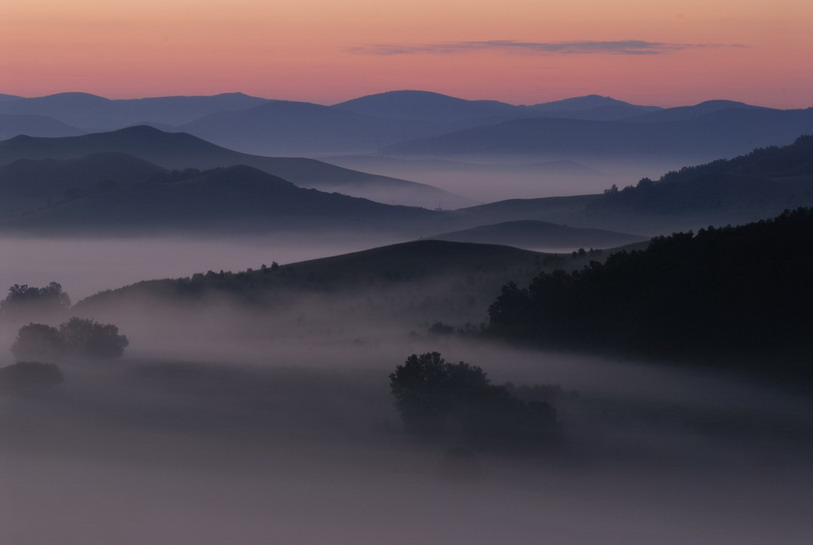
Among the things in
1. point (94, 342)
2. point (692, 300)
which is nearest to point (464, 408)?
point (692, 300)

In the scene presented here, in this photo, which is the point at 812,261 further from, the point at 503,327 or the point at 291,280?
the point at 291,280

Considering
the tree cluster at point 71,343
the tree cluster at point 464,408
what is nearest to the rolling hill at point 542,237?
the tree cluster at point 71,343

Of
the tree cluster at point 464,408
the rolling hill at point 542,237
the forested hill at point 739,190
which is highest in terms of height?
the forested hill at point 739,190

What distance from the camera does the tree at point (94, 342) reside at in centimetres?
3650

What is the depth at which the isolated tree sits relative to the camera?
35656 mm

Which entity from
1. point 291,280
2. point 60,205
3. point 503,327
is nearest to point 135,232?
point 60,205

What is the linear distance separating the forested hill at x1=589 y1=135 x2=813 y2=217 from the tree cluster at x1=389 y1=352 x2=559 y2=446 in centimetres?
10464

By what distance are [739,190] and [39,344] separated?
382ft

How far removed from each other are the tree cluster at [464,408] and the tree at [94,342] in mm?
11969

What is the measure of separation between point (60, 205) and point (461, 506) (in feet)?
529

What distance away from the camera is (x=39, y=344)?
3603 centimetres

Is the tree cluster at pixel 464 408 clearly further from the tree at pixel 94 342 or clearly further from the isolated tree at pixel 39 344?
the isolated tree at pixel 39 344

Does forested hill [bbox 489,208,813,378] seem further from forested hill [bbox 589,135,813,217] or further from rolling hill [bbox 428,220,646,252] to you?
forested hill [bbox 589,135,813,217]

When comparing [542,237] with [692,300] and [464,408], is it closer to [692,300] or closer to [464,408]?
[692,300]
